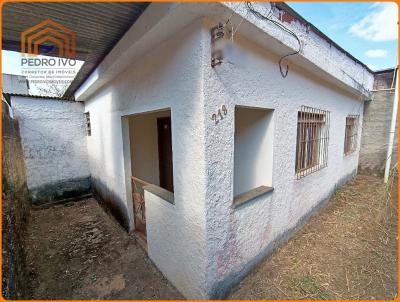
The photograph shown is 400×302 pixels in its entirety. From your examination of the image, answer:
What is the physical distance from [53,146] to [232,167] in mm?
6135

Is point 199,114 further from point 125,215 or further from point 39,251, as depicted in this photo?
point 39,251

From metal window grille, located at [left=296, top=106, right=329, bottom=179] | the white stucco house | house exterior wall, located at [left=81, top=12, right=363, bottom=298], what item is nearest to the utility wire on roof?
the white stucco house

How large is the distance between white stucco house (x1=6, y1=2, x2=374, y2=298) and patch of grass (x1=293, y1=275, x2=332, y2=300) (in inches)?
22.0

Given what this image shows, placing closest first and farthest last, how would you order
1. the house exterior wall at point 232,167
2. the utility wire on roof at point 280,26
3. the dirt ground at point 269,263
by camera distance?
1. the utility wire on roof at point 280,26
2. the house exterior wall at point 232,167
3. the dirt ground at point 269,263

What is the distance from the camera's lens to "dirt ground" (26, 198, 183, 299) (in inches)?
106

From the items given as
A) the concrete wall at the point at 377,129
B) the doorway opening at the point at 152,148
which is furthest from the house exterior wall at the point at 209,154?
the concrete wall at the point at 377,129

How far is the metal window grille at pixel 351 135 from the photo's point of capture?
20.8 ft

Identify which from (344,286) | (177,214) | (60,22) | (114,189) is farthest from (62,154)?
(344,286)

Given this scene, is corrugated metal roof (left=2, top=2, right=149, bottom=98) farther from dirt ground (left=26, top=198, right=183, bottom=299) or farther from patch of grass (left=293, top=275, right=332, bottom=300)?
patch of grass (left=293, top=275, right=332, bottom=300)

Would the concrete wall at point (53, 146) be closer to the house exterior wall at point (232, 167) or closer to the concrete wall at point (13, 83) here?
the house exterior wall at point (232, 167)

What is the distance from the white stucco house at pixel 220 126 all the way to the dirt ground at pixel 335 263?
0.77 feet

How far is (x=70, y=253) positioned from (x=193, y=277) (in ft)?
8.57

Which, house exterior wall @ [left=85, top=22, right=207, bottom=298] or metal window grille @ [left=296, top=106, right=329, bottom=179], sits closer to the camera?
house exterior wall @ [left=85, top=22, right=207, bottom=298]

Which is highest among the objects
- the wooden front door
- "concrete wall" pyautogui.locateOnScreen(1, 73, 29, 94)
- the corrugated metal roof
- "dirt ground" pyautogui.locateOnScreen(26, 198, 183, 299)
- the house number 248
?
"concrete wall" pyautogui.locateOnScreen(1, 73, 29, 94)
